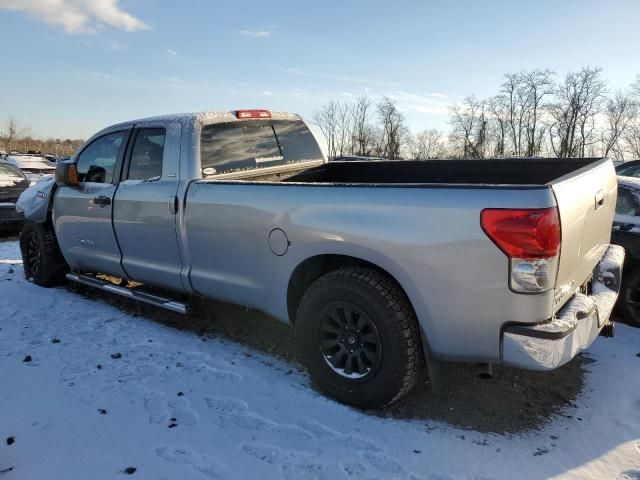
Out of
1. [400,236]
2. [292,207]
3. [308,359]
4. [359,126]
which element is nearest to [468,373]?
[308,359]

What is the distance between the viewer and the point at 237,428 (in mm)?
2883

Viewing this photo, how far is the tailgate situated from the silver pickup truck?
0.02m

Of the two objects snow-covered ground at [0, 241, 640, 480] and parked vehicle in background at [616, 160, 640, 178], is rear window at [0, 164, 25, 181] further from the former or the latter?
parked vehicle in background at [616, 160, 640, 178]

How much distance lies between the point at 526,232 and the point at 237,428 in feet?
6.27

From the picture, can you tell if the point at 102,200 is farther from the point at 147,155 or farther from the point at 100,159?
the point at 147,155

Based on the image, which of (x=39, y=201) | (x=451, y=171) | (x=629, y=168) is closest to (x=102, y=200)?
(x=39, y=201)

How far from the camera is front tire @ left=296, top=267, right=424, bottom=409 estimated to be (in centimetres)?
281

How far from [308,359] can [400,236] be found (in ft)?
3.58

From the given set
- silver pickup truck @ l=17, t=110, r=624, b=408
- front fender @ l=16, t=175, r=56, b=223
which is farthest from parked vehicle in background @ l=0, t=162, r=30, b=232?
silver pickup truck @ l=17, t=110, r=624, b=408

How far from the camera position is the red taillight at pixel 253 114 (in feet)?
15.0

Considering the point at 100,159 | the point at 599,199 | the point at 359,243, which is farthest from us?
the point at 100,159

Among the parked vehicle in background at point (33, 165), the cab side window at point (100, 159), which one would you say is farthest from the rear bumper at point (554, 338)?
the parked vehicle in background at point (33, 165)

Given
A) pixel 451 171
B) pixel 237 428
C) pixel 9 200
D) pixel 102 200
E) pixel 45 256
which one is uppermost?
pixel 451 171

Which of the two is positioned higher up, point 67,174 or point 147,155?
point 147,155
